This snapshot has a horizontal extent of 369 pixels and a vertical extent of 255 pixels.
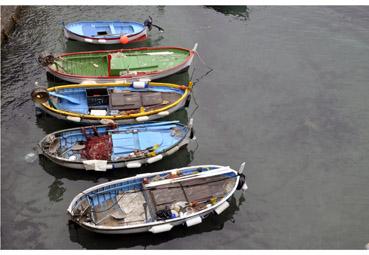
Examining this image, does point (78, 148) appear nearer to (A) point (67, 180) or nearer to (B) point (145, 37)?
(A) point (67, 180)

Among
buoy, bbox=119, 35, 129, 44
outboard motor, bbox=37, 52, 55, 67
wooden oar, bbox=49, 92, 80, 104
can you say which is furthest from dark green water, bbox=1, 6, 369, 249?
outboard motor, bbox=37, 52, 55, 67

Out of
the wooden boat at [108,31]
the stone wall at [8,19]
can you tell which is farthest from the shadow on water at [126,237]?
the stone wall at [8,19]

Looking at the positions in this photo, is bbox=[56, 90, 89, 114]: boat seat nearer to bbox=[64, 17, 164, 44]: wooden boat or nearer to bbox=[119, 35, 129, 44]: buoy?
bbox=[64, 17, 164, 44]: wooden boat

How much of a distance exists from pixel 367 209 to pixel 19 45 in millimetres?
37082

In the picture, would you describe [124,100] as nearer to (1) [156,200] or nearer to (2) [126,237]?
(1) [156,200]

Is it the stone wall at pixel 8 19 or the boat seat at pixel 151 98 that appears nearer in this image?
the boat seat at pixel 151 98

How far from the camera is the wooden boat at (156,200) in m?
23.8

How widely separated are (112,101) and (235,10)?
25011mm

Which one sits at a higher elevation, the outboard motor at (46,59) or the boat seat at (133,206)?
the outboard motor at (46,59)

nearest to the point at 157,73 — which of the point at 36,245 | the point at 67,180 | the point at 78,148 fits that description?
the point at 78,148

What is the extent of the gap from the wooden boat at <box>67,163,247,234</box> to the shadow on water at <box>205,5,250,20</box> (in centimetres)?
2726

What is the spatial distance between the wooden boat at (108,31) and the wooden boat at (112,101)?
841 cm

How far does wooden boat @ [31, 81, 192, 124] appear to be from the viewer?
29.8m

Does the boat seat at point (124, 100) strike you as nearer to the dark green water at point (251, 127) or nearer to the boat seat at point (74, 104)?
the boat seat at point (74, 104)
